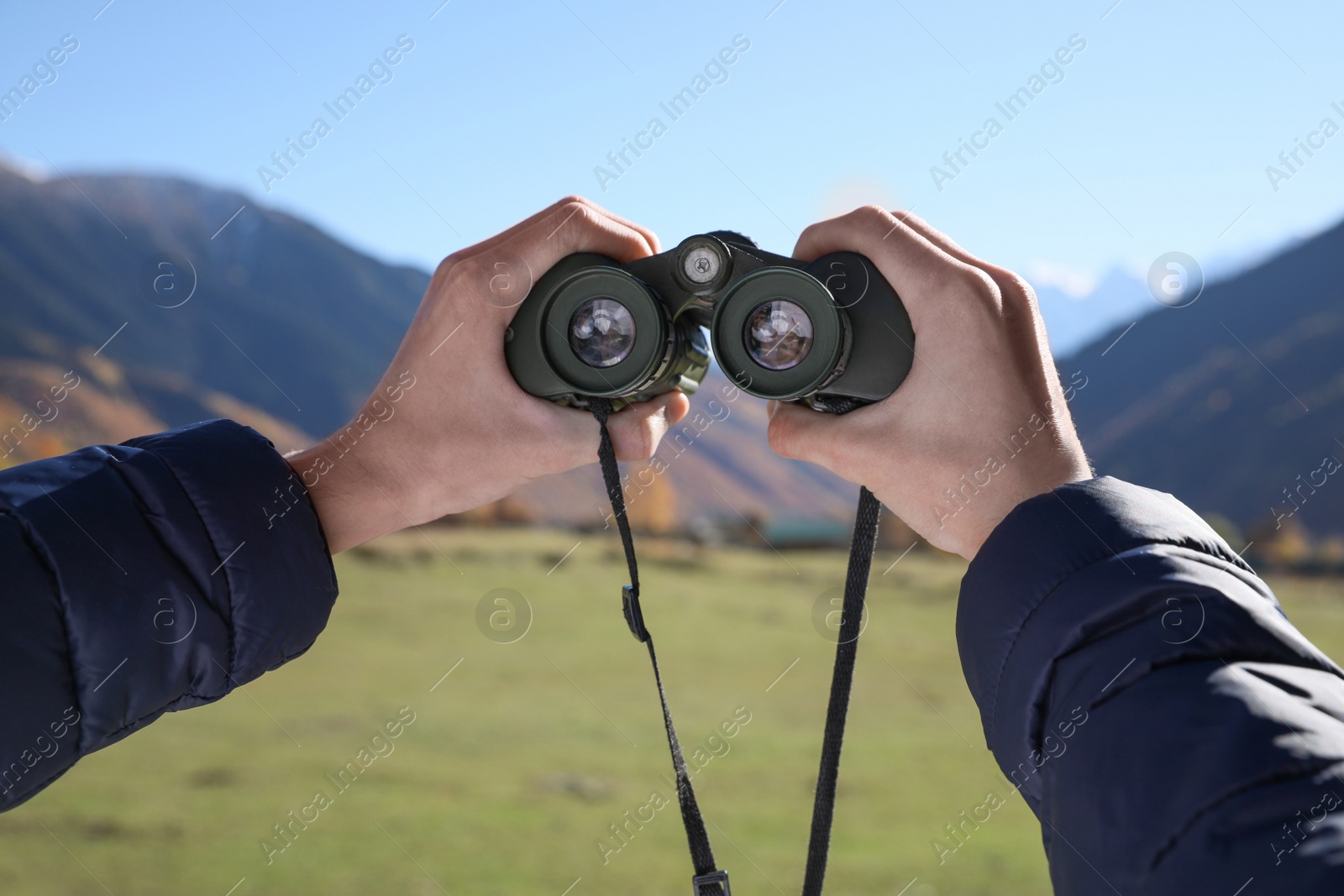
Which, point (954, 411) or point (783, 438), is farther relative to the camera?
point (783, 438)

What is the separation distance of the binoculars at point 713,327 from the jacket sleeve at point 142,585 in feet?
1.34

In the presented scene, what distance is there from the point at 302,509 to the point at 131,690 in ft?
0.91

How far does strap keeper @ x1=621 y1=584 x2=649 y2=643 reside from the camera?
110 centimetres

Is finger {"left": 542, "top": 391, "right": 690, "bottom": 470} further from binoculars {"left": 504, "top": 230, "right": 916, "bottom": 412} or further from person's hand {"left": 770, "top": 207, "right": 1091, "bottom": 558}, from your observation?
person's hand {"left": 770, "top": 207, "right": 1091, "bottom": 558}

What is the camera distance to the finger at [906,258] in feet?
3.59

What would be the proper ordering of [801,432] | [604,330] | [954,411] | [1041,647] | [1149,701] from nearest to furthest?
[1149,701]
[1041,647]
[954,411]
[801,432]
[604,330]

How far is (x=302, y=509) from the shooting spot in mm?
1127

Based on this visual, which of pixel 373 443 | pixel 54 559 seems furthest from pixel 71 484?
pixel 373 443

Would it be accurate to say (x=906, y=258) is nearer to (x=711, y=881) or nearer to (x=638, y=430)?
(x=638, y=430)

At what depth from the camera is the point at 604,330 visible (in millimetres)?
1332

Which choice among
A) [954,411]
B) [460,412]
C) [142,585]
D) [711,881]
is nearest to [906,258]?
[954,411]

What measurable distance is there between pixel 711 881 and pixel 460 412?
723 millimetres

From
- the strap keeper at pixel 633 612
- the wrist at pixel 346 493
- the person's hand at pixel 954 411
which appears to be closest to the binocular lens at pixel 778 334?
the person's hand at pixel 954 411

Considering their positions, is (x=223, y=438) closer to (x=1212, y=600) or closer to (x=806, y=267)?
(x=806, y=267)
